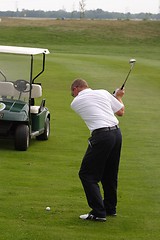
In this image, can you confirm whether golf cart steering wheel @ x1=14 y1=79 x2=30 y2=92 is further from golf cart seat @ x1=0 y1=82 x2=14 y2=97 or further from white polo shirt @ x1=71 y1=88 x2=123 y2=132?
white polo shirt @ x1=71 y1=88 x2=123 y2=132

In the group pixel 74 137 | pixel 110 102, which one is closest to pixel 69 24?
pixel 74 137

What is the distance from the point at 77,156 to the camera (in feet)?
39.7

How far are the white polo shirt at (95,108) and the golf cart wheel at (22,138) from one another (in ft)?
13.9

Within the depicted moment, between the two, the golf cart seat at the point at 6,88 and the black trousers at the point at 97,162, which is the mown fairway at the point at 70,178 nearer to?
the black trousers at the point at 97,162

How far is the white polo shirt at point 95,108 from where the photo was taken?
26.0ft

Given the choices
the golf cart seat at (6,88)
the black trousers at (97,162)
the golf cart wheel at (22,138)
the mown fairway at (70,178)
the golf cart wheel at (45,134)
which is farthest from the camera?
the golf cart wheel at (45,134)

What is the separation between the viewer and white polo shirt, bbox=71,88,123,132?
7.92 metres

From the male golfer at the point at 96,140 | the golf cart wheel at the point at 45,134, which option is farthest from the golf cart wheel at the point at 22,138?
the male golfer at the point at 96,140

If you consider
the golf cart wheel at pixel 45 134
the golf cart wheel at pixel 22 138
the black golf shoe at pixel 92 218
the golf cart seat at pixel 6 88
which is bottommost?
the golf cart wheel at pixel 45 134

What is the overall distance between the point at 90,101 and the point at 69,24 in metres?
58.2

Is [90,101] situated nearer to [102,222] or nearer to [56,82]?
[102,222]

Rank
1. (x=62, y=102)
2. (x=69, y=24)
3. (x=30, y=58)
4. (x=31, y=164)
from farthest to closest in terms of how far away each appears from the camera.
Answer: (x=69, y=24) < (x=62, y=102) < (x=30, y=58) < (x=31, y=164)

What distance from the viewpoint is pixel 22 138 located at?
12117mm

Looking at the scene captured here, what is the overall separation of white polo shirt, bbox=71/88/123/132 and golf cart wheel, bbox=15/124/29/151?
423 cm
